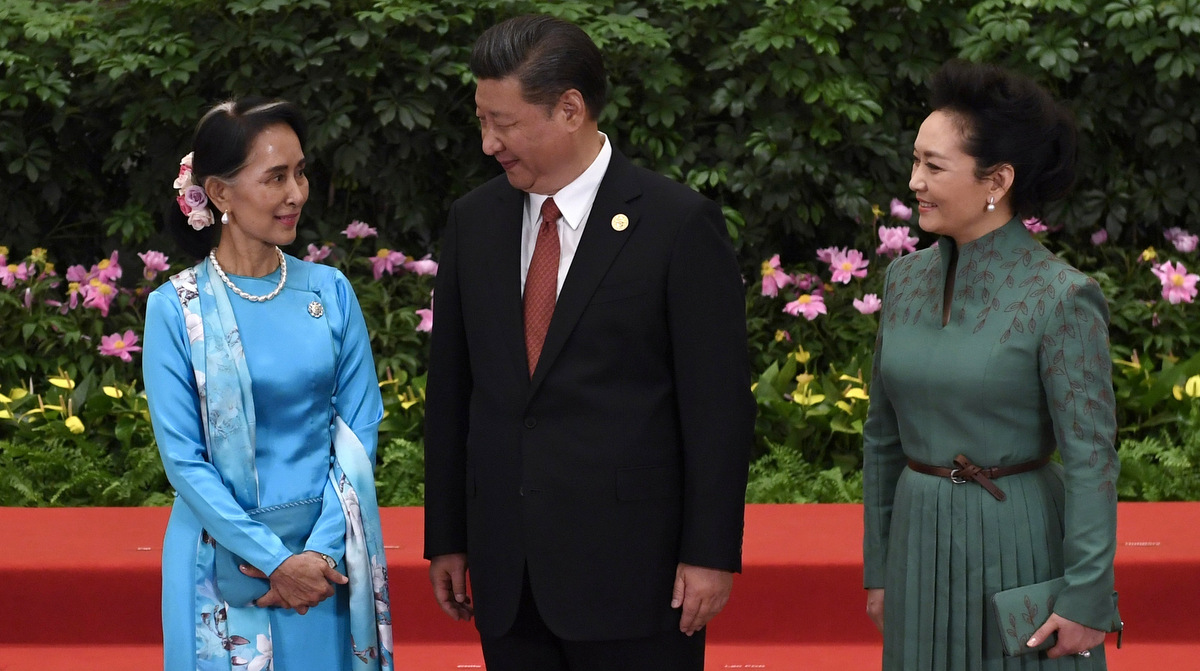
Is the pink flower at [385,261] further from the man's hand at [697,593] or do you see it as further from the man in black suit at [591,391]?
the man's hand at [697,593]

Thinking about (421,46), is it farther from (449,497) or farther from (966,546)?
(966,546)

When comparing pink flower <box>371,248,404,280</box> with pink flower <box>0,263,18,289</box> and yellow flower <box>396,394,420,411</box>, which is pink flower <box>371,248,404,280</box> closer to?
yellow flower <box>396,394,420,411</box>

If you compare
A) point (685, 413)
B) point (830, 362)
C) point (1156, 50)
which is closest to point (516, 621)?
point (685, 413)

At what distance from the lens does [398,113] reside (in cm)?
527

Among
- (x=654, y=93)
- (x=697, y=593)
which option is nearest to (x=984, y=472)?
(x=697, y=593)

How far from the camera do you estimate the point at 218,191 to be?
90.7 inches

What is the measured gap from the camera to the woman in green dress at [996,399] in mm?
2000

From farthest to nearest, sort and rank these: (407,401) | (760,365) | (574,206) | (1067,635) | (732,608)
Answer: (760,365) < (407,401) < (732,608) < (574,206) < (1067,635)

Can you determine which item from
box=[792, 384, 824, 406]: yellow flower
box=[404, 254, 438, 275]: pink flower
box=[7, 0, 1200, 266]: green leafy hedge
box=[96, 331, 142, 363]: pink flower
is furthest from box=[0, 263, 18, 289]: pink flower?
box=[792, 384, 824, 406]: yellow flower

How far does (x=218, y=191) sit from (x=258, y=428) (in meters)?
Answer: 0.43

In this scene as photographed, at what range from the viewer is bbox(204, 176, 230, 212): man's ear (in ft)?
7.51

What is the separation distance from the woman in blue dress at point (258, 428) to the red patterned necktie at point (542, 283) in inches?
15.5

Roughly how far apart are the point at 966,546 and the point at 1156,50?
3830 mm

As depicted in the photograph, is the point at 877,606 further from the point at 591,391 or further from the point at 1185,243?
the point at 1185,243
